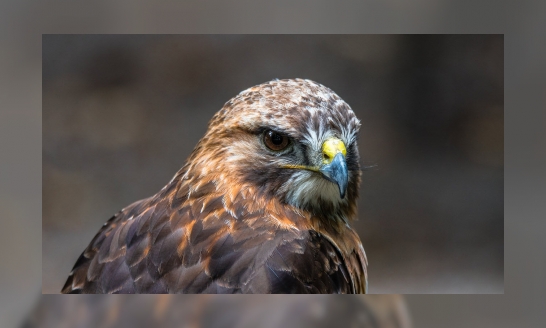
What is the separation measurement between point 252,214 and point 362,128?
0.50 meters

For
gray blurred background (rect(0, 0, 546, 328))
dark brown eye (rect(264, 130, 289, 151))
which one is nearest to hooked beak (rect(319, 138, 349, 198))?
dark brown eye (rect(264, 130, 289, 151))

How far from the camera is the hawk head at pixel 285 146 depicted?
150 cm

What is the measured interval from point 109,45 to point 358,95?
86 cm

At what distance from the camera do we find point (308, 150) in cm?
151

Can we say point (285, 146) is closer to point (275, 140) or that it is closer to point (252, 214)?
point (275, 140)

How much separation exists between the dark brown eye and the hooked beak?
0.37ft

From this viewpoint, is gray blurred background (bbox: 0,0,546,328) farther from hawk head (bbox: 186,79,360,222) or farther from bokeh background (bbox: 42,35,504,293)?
hawk head (bbox: 186,79,360,222)

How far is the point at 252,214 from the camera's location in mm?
1604
